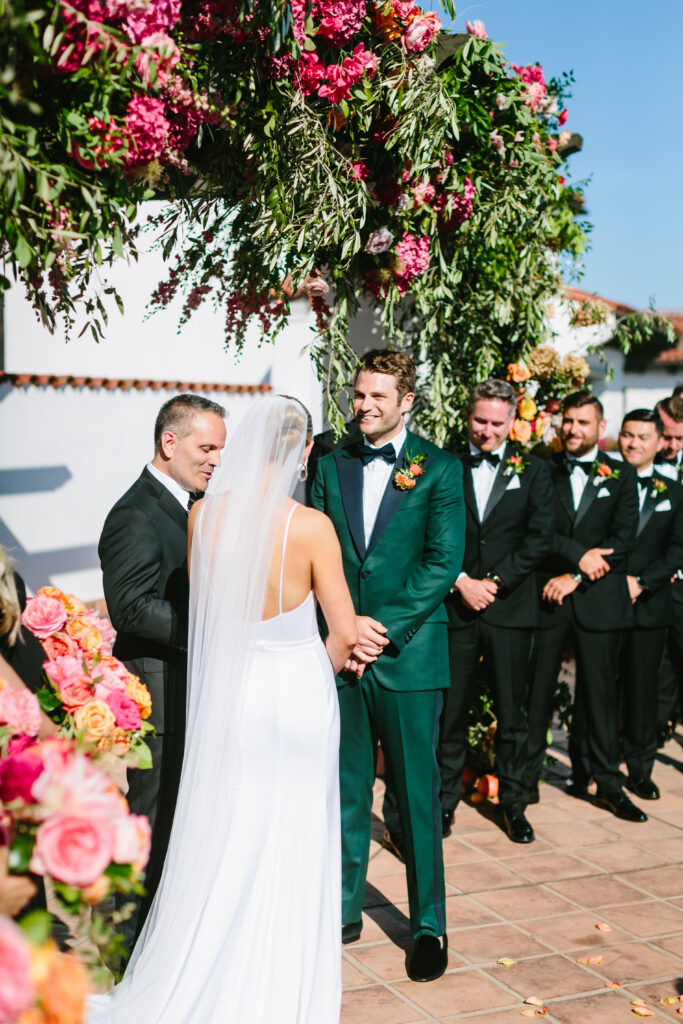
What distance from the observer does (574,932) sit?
4.24 metres

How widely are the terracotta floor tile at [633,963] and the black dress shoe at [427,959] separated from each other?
0.59 m

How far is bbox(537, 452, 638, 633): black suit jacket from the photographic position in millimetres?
5648

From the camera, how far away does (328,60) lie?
3.71m

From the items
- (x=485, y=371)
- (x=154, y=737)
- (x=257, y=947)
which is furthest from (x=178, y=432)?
(x=485, y=371)

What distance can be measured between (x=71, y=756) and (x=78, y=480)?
8.15 meters

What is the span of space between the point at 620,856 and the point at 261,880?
8.94 feet

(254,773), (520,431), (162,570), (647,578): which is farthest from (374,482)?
(647,578)

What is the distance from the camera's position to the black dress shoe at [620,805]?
18.5ft

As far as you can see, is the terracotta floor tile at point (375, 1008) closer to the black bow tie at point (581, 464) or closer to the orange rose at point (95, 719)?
the orange rose at point (95, 719)

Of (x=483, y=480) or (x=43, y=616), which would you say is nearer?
(x=43, y=616)

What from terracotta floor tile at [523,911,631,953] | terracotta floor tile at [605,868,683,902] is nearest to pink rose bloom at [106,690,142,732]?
terracotta floor tile at [523,911,631,953]

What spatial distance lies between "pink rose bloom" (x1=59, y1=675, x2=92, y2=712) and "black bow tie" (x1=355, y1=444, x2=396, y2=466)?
6.07ft

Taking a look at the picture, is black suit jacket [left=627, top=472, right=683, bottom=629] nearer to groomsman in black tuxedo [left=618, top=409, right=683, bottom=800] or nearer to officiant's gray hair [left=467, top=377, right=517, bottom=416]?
groomsman in black tuxedo [left=618, top=409, right=683, bottom=800]

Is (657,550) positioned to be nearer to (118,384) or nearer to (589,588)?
(589,588)
